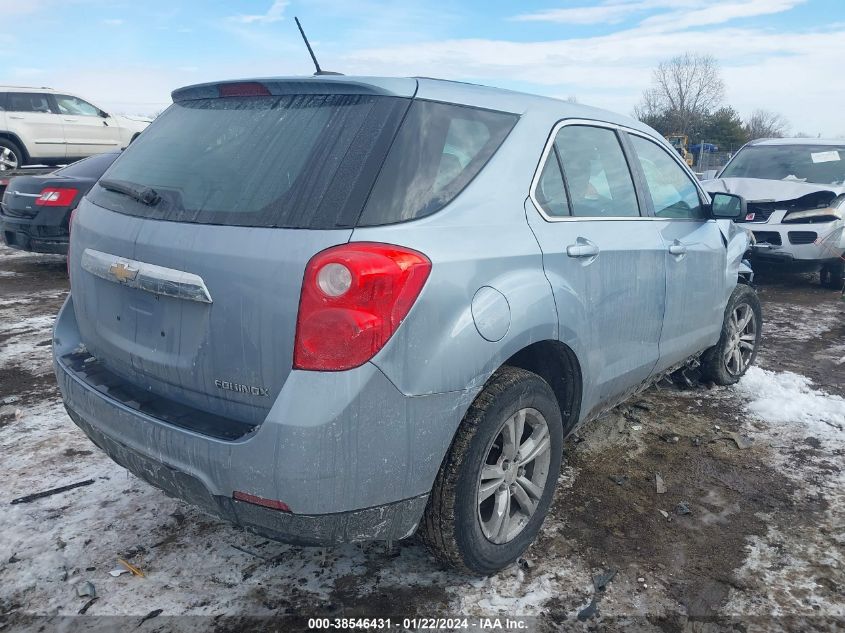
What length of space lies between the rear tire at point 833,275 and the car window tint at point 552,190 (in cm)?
692

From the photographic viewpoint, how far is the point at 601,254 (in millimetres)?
2844

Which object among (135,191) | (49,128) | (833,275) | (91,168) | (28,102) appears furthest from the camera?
(49,128)

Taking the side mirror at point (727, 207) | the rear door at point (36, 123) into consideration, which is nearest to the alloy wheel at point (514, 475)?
the side mirror at point (727, 207)

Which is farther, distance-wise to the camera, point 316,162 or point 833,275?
point 833,275

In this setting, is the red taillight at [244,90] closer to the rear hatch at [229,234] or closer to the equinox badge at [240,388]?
the rear hatch at [229,234]

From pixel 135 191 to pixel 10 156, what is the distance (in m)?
14.2

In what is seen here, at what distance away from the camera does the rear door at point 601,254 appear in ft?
8.68

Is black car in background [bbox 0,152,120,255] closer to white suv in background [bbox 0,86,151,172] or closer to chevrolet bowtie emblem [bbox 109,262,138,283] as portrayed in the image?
chevrolet bowtie emblem [bbox 109,262,138,283]

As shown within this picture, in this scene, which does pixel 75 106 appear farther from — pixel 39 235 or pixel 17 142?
pixel 39 235

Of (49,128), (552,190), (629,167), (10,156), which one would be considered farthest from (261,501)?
(49,128)

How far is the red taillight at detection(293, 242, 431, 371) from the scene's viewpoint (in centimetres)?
191

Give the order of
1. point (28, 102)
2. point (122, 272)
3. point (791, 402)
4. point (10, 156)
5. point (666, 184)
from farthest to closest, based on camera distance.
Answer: point (28, 102) < point (10, 156) < point (791, 402) < point (666, 184) < point (122, 272)

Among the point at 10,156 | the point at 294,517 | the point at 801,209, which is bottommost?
the point at 294,517

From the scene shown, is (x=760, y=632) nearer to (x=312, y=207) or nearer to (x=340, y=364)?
(x=340, y=364)
